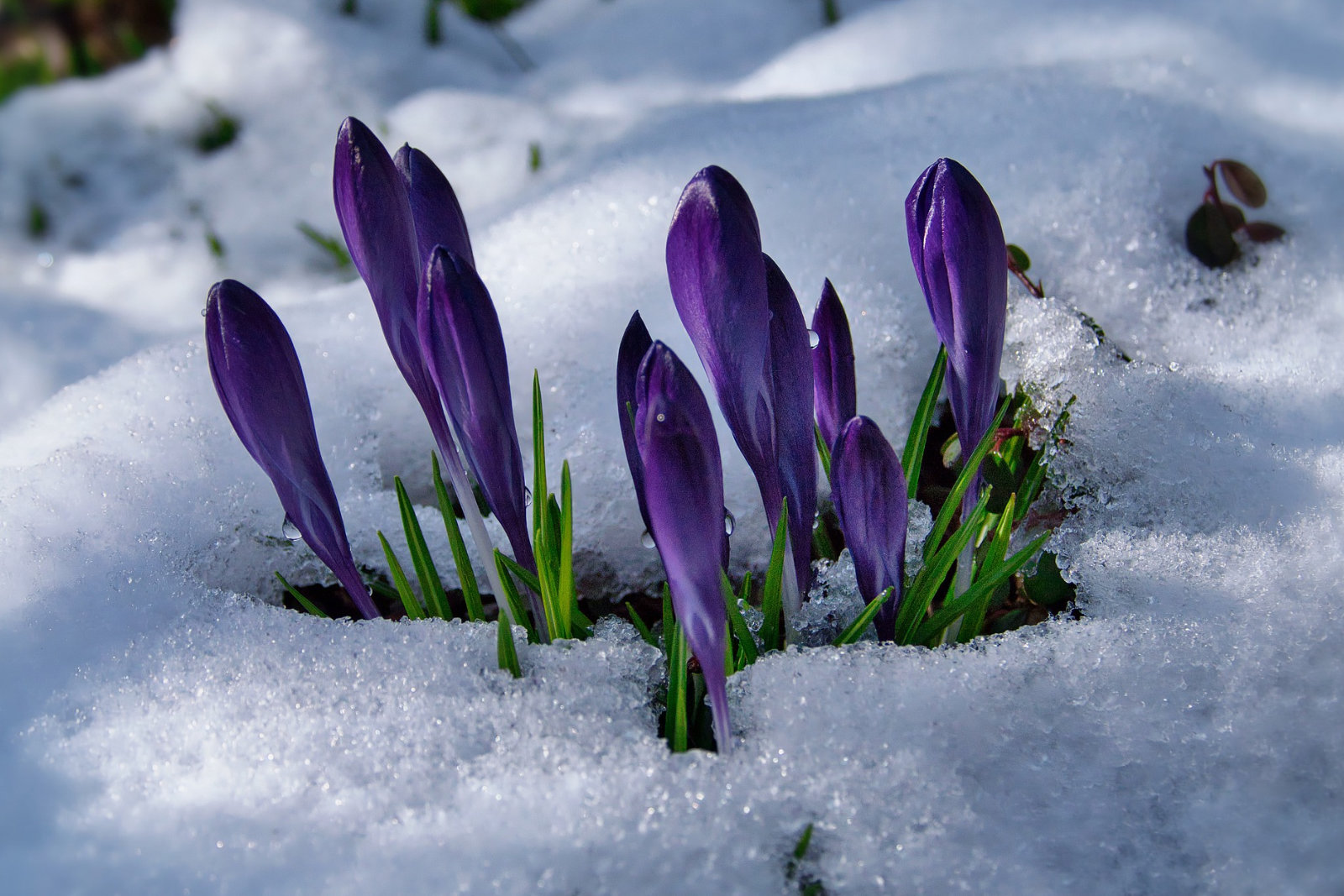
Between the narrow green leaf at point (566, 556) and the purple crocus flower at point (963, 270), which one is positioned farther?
the narrow green leaf at point (566, 556)

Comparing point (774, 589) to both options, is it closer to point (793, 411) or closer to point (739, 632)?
point (739, 632)

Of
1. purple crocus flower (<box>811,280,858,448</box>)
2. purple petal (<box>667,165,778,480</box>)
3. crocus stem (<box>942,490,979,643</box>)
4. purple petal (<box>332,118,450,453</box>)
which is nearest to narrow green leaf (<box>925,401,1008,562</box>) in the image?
crocus stem (<box>942,490,979,643</box>)

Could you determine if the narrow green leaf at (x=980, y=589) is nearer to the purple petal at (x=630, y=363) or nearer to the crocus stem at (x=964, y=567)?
the crocus stem at (x=964, y=567)

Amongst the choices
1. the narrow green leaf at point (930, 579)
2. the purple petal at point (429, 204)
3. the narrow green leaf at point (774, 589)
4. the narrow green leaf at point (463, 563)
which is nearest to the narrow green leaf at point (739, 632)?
the narrow green leaf at point (774, 589)

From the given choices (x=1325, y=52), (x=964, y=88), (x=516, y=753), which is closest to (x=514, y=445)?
(x=516, y=753)

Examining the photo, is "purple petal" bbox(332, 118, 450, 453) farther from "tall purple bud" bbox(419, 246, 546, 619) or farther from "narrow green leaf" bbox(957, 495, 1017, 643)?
"narrow green leaf" bbox(957, 495, 1017, 643)

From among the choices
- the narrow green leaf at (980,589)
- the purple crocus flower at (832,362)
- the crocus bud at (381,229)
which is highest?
the crocus bud at (381,229)

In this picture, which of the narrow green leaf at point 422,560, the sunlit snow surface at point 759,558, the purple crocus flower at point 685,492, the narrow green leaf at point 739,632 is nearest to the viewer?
the purple crocus flower at point 685,492
